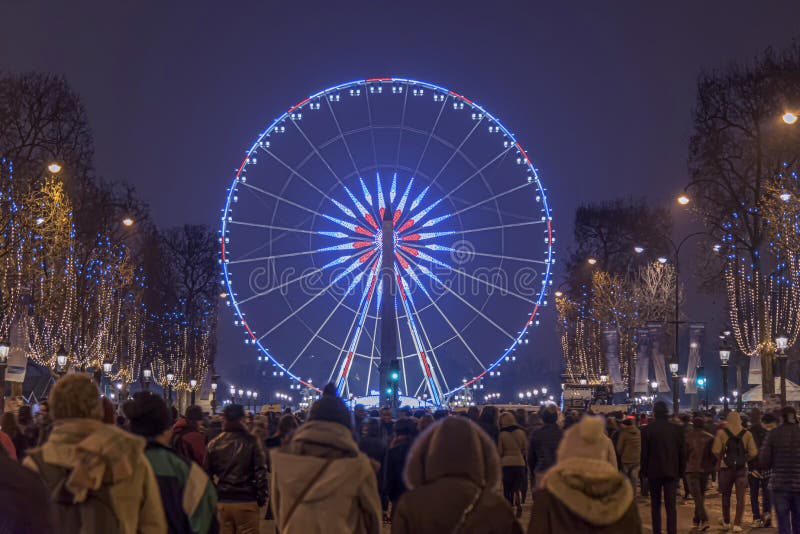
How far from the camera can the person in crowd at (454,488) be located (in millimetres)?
5871

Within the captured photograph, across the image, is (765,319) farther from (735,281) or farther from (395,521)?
(395,521)

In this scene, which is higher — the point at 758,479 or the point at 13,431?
the point at 13,431

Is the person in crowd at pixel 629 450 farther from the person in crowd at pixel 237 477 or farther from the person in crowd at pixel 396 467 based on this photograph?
the person in crowd at pixel 237 477

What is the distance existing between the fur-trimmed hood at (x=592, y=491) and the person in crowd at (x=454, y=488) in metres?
0.30

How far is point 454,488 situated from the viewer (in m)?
5.93

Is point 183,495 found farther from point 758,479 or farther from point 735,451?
point 758,479

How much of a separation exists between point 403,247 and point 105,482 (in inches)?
1324

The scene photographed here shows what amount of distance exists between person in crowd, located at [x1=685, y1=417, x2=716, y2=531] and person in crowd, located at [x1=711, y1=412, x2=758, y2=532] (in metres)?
0.36

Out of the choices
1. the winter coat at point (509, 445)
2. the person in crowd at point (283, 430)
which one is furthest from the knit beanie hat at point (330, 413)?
the winter coat at point (509, 445)

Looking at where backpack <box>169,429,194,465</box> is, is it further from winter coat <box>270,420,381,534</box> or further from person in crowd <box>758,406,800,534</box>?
person in crowd <box>758,406,800,534</box>

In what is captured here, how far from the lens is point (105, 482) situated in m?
5.93

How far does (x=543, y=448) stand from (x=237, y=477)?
6789 mm

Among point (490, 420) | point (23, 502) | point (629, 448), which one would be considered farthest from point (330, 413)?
point (629, 448)

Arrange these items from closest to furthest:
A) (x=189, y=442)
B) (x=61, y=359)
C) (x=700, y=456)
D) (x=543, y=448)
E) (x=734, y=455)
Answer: (x=189, y=442), (x=543, y=448), (x=734, y=455), (x=700, y=456), (x=61, y=359)
